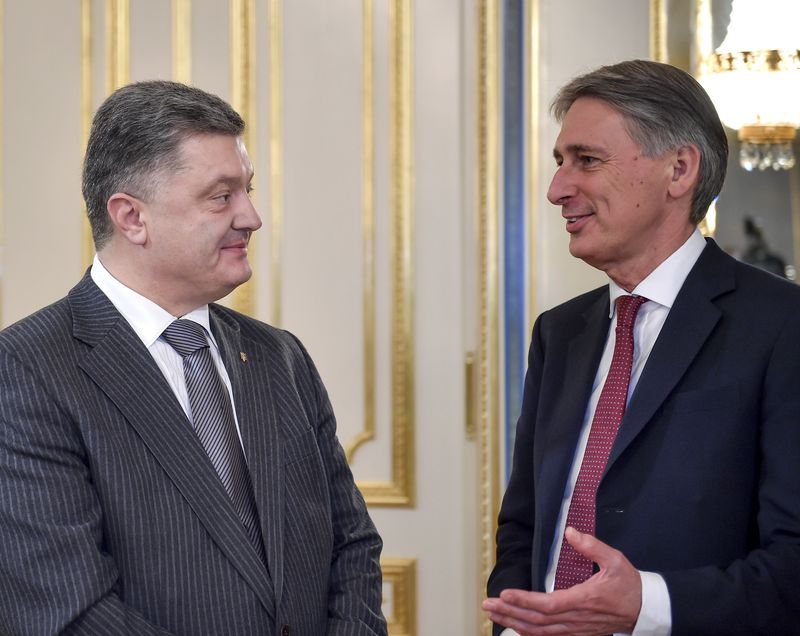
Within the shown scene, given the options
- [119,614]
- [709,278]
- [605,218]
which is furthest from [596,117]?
[119,614]

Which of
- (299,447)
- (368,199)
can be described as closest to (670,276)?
(299,447)

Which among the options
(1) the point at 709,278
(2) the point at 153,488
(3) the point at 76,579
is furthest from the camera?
(1) the point at 709,278

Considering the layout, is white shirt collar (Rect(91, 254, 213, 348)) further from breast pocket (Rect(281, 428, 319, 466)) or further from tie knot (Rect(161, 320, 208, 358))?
breast pocket (Rect(281, 428, 319, 466))

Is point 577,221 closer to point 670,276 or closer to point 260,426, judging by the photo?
point 670,276

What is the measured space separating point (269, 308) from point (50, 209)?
2.52ft

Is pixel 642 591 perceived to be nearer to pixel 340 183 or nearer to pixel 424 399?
pixel 424 399

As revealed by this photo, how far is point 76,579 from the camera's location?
5.17 feet

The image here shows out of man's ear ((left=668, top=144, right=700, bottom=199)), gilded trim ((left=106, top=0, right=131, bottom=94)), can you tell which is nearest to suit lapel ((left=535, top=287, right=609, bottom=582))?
man's ear ((left=668, top=144, right=700, bottom=199))

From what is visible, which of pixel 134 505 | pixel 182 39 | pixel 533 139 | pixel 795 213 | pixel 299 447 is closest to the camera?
pixel 134 505

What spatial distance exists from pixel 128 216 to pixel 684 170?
936mm

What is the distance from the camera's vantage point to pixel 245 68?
11.2ft

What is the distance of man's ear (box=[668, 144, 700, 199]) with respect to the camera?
1.88 meters

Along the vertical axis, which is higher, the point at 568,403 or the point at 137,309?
the point at 137,309

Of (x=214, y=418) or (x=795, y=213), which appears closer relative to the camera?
(x=214, y=418)
